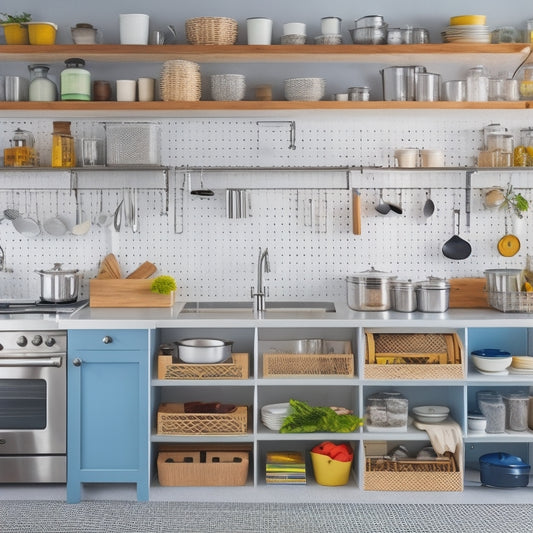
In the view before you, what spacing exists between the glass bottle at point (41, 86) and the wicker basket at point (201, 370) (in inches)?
59.7

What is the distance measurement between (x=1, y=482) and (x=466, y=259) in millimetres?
2685

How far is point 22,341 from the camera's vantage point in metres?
4.11

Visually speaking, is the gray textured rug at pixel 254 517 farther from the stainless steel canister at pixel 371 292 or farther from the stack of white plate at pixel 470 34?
the stack of white plate at pixel 470 34

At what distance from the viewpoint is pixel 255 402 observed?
13.8 feet

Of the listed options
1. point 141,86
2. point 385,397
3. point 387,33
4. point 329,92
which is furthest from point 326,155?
point 385,397

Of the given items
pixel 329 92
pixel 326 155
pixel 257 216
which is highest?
pixel 329 92

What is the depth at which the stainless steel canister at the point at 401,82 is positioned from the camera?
4547mm

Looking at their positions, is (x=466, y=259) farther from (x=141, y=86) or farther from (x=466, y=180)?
(x=141, y=86)

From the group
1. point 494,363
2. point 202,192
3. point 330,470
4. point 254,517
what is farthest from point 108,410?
point 494,363

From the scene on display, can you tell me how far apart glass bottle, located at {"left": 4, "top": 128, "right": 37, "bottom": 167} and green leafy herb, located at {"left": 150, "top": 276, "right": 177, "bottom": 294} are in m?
0.93

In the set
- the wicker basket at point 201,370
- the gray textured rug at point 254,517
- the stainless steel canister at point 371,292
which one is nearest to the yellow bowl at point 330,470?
the gray textured rug at point 254,517

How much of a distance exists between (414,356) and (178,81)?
1.84 meters

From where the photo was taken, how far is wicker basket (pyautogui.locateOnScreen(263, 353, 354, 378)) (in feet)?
13.9

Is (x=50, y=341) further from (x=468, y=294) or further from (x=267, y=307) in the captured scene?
(x=468, y=294)
